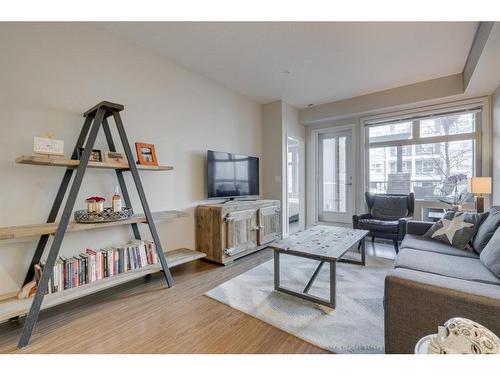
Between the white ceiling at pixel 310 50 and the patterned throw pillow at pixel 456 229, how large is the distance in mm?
1913

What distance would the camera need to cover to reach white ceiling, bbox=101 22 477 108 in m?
2.33

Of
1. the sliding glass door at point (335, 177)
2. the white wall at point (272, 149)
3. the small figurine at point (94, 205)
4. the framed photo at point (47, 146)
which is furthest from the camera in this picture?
the sliding glass door at point (335, 177)

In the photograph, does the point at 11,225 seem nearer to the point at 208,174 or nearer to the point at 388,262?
the point at 208,174

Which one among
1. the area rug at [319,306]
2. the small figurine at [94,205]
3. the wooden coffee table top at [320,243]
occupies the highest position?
the small figurine at [94,205]

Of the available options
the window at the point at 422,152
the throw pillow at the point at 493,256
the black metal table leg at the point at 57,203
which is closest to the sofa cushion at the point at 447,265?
the throw pillow at the point at 493,256

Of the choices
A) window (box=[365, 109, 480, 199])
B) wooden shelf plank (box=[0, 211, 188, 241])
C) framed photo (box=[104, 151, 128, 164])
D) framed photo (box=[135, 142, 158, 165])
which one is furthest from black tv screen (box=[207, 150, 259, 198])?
window (box=[365, 109, 480, 199])

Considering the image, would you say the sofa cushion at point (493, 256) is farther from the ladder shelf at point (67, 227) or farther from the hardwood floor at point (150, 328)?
the ladder shelf at point (67, 227)

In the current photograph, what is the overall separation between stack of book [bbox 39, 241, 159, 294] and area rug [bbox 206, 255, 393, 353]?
79 centimetres

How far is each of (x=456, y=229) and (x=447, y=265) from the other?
2.42ft

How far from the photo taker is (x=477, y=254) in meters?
2.02

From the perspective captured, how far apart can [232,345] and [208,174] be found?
2195 millimetres

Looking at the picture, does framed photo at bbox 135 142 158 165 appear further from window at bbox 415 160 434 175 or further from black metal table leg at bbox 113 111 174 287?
window at bbox 415 160 434 175

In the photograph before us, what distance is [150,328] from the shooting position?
1700mm

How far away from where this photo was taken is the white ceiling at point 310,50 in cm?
233
